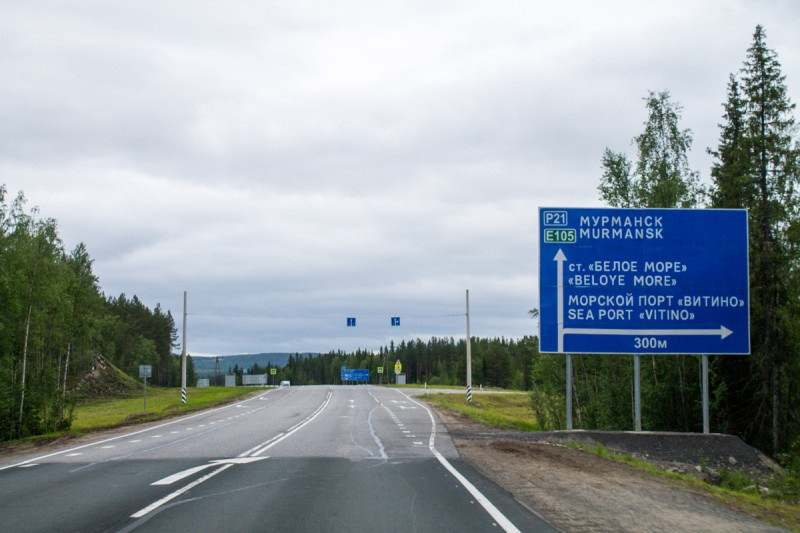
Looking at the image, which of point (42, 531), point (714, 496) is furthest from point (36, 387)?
point (714, 496)

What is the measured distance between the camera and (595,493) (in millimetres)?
11609

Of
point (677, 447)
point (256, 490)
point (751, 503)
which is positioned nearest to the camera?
point (256, 490)

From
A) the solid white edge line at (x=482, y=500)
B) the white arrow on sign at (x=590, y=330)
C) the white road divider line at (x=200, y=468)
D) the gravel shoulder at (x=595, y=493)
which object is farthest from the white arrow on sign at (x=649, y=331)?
the white road divider line at (x=200, y=468)

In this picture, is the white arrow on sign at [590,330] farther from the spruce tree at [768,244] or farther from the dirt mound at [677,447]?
the spruce tree at [768,244]

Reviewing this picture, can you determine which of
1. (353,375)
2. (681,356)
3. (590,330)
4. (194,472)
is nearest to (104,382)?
(353,375)

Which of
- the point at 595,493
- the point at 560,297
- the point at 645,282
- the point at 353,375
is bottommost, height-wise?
the point at 353,375

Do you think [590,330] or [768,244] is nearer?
[590,330]

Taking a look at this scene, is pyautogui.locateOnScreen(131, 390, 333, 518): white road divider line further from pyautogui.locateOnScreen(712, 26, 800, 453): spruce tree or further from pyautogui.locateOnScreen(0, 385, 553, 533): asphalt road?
pyautogui.locateOnScreen(712, 26, 800, 453): spruce tree

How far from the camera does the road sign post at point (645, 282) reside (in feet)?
73.3

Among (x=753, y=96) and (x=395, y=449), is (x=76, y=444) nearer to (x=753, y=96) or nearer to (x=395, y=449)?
(x=395, y=449)

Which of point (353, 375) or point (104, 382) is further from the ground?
point (104, 382)

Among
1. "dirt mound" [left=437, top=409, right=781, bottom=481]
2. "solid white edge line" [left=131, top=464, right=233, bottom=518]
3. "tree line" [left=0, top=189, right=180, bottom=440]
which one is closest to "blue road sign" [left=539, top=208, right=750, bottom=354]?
"dirt mound" [left=437, top=409, right=781, bottom=481]

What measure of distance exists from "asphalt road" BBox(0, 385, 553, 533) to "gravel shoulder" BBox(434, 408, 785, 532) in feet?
1.71

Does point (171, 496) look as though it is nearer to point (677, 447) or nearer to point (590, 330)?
point (590, 330)
